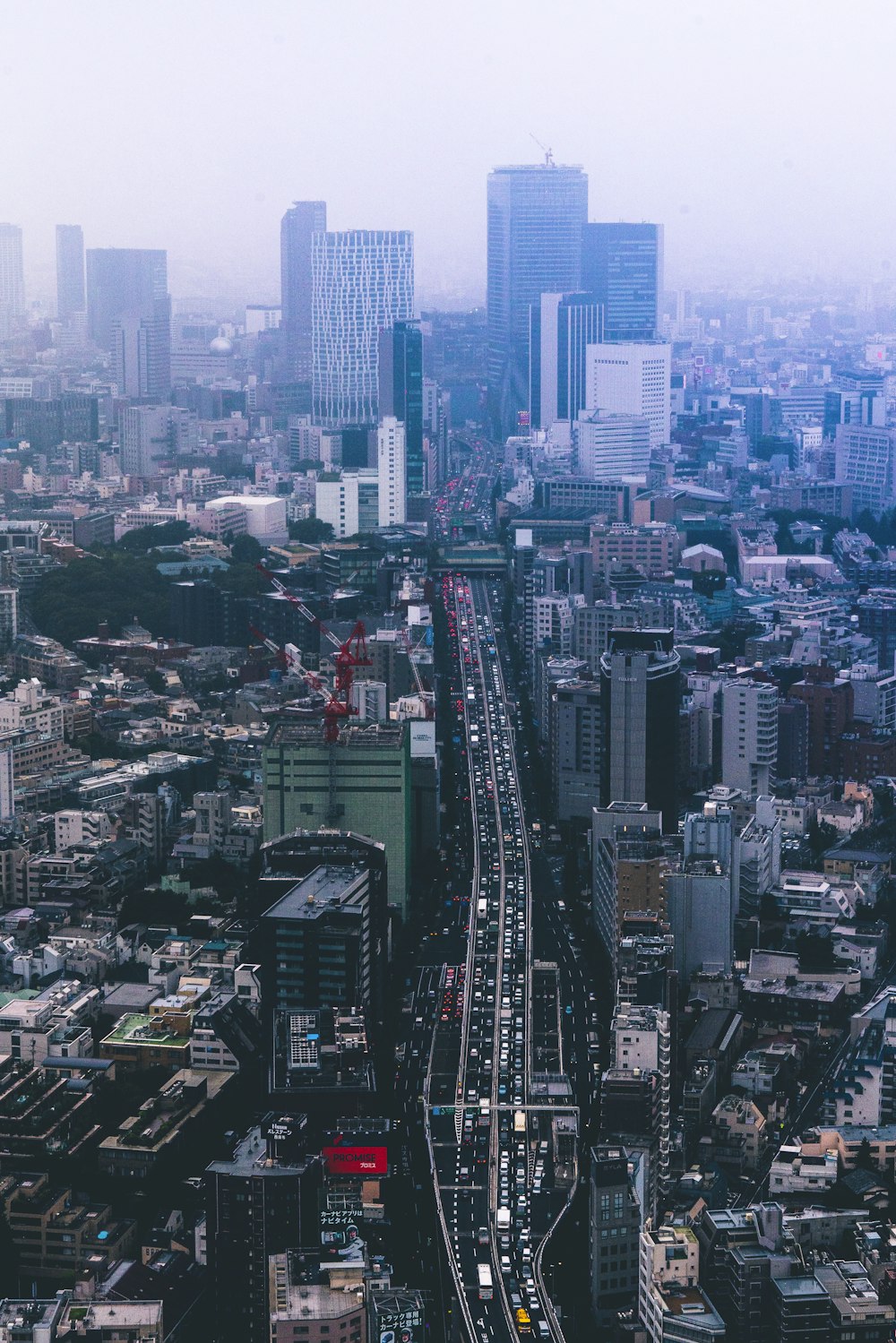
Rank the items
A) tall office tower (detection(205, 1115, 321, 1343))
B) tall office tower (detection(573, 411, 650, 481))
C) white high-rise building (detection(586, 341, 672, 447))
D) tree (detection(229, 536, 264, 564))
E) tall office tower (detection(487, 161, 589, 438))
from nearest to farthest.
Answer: tall office tower (detection(205, 1115, 321, 1343))
tree (detection(229, 536, 264, 564))
tall office tower (detection(573, 411, 650, 481))
white high-rise building (detection(586, 341, 672, 447))
tall office tower (detection(487, 161, 589, 438))

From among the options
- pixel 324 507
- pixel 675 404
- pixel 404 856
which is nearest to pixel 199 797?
pixel 404 856

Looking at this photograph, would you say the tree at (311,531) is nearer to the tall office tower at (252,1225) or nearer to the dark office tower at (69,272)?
the dark office tower at (69,272)

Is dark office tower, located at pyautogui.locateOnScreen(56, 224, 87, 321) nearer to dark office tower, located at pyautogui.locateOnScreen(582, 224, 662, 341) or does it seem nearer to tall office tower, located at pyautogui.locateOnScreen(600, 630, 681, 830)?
dark office tower, located at pyautogui.locateOnScreen(582, 224, 662, 341)

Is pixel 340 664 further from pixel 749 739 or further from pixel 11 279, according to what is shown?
pixel 11 279

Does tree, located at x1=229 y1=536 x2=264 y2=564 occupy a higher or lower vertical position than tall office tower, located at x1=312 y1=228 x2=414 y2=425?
lower

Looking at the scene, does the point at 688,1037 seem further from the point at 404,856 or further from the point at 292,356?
the point at 292,356

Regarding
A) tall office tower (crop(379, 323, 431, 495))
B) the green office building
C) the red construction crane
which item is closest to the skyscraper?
tall office tower (crop(379, 323, 431, 495))

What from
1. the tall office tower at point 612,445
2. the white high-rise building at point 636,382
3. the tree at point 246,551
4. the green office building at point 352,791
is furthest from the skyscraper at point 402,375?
the green office building at point 352,791
